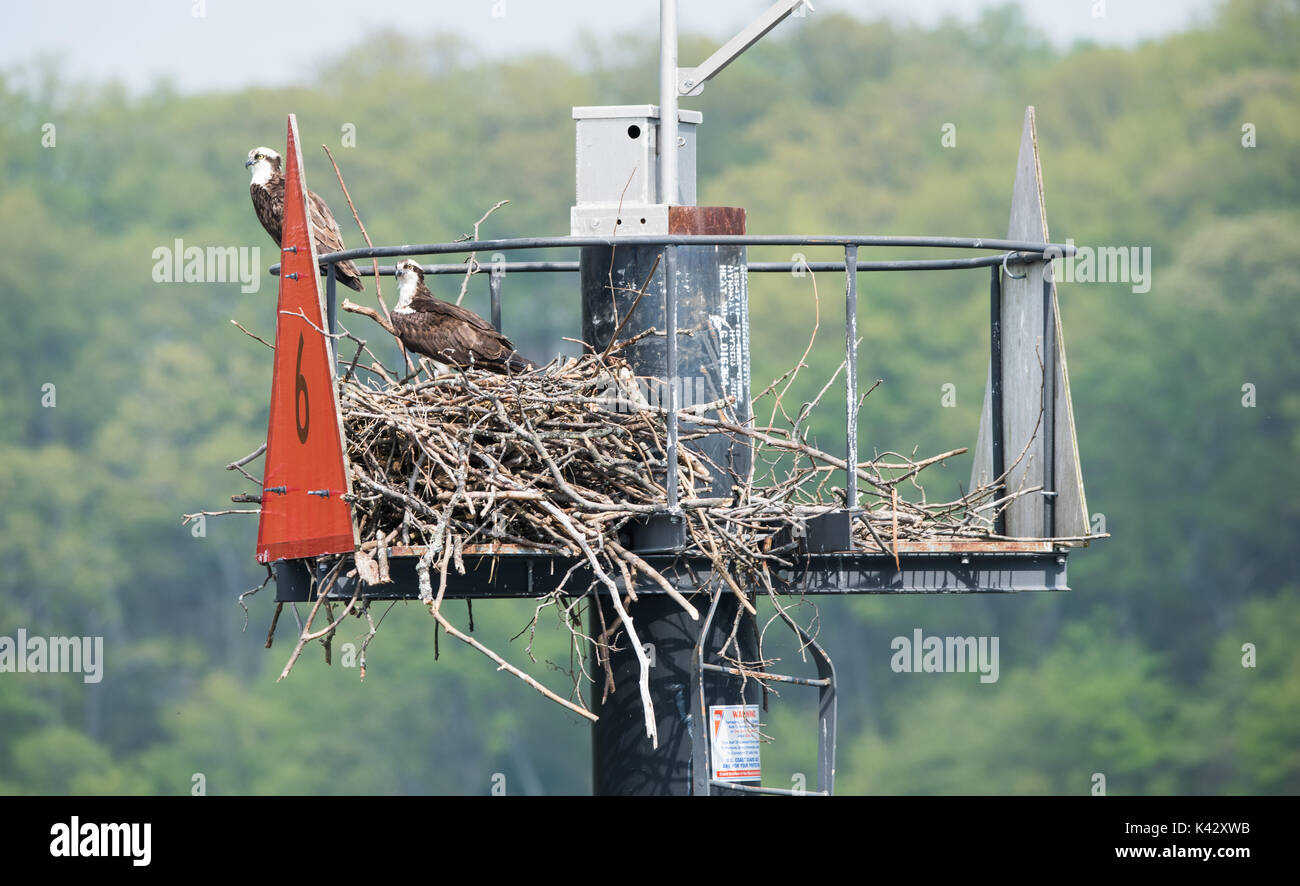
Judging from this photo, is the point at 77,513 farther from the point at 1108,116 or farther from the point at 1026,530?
the point at 1026,530

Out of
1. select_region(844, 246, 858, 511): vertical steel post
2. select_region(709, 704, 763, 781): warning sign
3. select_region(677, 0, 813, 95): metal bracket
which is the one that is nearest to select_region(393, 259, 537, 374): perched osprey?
select_region(677, 0, 813, 95): metal bracket

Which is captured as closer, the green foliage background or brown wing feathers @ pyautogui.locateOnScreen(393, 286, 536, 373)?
brown wing feathers @ pyautogui.locateOnScreen(393, 286, 536, 373)

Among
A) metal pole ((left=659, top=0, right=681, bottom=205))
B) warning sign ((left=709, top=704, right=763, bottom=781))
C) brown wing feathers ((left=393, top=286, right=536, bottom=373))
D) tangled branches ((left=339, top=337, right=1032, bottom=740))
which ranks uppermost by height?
metal pole ((left=659, top=0, right=681, bottom=205))

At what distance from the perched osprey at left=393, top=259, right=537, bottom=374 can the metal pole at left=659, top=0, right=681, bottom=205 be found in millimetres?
1014

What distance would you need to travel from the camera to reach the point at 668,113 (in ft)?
29.6

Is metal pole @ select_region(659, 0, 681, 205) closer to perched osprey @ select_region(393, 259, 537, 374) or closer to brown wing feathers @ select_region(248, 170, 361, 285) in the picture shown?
perched osprey @ select_region(393, 259, 537, 374)

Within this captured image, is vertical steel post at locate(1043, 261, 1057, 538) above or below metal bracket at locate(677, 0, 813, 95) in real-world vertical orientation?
below

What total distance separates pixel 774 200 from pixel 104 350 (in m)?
18.4

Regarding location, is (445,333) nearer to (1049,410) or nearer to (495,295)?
(495,295)

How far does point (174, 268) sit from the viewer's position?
51.4 m

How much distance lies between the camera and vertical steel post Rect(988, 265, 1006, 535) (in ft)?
31.3

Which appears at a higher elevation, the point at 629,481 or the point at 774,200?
the point at 774,200

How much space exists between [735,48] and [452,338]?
1879 millimetres

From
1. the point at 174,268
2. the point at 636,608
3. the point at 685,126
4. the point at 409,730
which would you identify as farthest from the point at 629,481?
the point at 174,268
